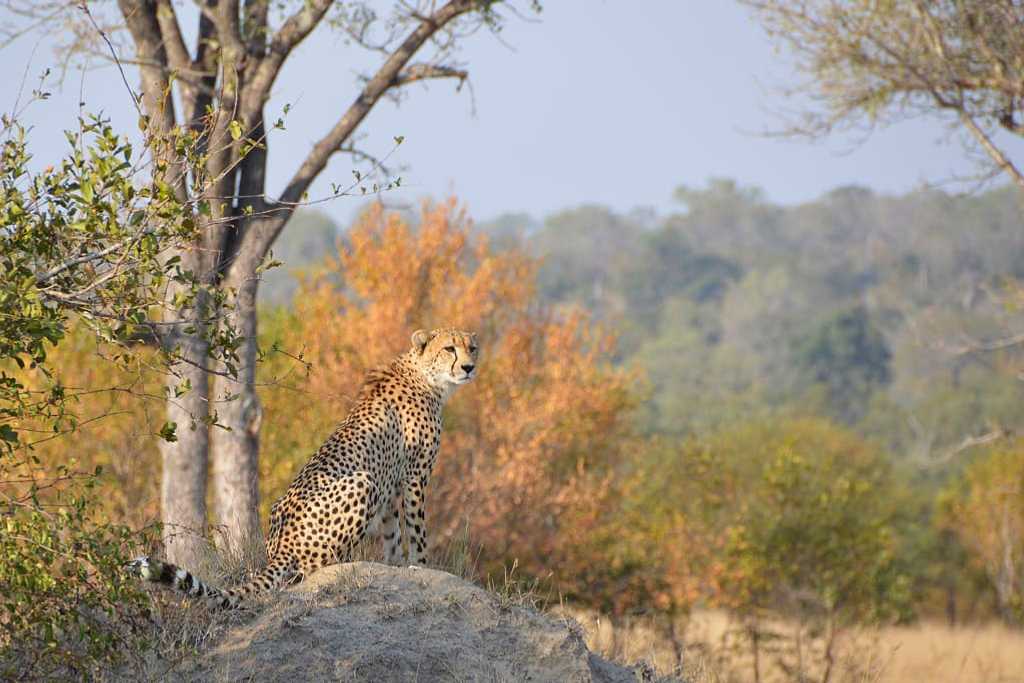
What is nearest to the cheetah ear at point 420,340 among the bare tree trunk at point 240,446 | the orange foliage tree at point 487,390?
the bare tree trunk at point 240,446

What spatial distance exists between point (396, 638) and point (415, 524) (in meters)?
1.42

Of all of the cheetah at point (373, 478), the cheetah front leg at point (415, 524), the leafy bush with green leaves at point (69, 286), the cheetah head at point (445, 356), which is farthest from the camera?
the cheetah head at point (445, 356)

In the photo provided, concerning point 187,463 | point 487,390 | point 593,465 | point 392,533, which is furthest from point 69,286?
point 593,465

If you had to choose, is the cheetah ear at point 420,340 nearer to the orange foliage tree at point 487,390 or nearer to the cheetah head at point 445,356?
the cheetah head at point 445,356

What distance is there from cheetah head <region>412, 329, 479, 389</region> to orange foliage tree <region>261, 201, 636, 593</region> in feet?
26.3

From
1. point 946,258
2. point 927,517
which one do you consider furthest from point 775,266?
point 927,517

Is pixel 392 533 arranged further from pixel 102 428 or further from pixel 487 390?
pixel 102 428

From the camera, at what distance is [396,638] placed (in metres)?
6.82

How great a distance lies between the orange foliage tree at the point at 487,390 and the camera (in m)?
17.4

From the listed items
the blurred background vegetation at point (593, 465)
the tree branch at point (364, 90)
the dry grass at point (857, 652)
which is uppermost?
the tree branch at point (364, 90)

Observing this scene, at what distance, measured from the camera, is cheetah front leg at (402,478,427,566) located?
321 inches

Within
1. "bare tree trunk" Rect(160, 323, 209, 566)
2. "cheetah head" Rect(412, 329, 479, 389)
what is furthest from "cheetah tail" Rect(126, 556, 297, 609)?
"bare tree trunk" Rect(160, 323, 209, 566)

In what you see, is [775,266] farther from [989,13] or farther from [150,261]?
[150,261]

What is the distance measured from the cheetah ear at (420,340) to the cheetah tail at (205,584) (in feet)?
5.92
